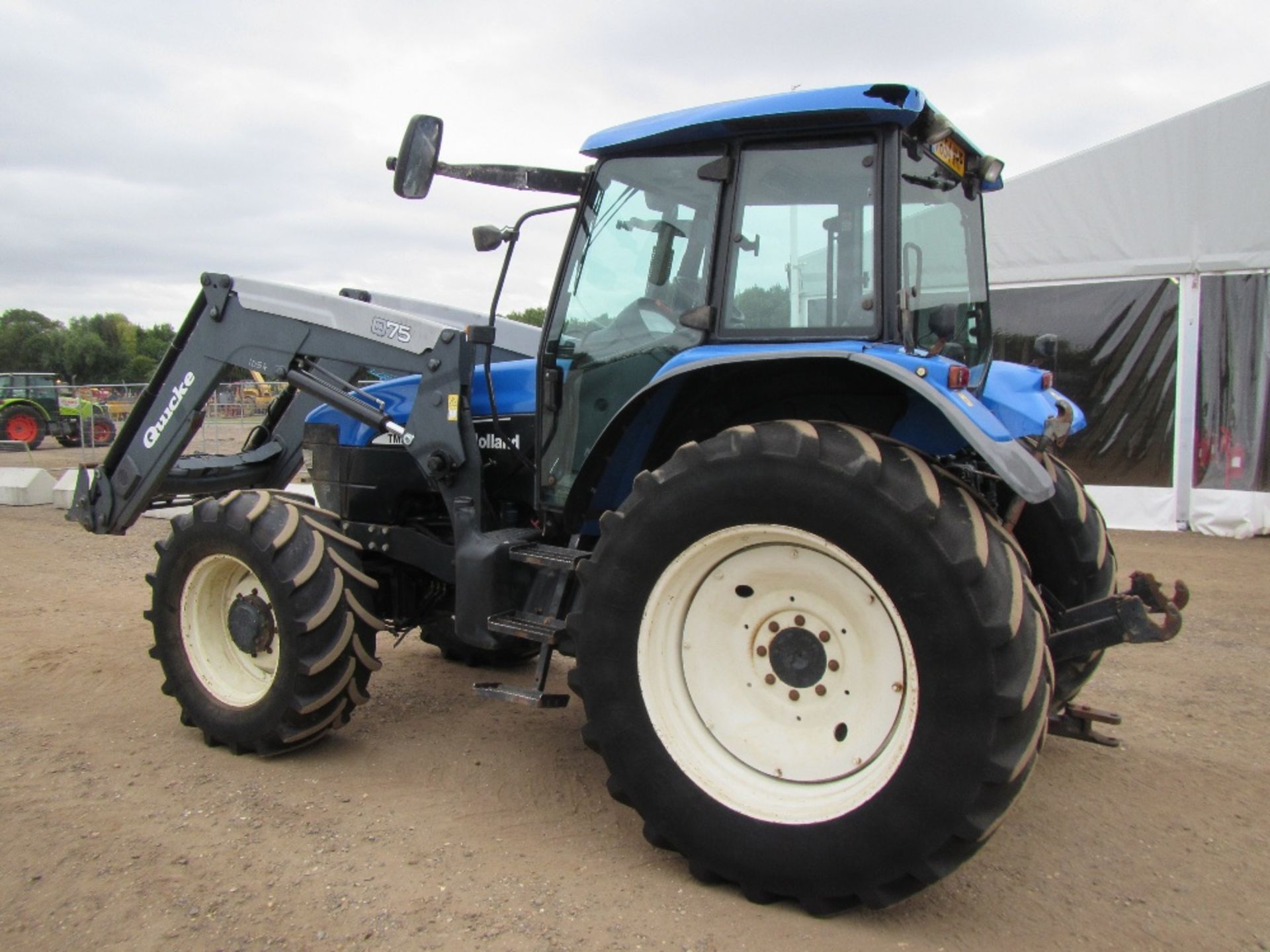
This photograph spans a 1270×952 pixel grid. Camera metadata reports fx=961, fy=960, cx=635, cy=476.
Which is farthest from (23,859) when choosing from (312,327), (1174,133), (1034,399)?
(1174,133)

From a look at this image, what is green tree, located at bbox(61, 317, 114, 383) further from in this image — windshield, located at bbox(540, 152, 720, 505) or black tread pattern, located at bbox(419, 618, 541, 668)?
windshield, located at bbox(540, 152, 720, 505)

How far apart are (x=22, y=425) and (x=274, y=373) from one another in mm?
21989

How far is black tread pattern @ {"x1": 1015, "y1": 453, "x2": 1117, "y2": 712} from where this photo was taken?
12.9ft

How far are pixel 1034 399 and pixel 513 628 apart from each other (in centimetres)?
216

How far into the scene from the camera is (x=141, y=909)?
2.80m

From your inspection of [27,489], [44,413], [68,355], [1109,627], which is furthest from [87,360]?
[1109,627]

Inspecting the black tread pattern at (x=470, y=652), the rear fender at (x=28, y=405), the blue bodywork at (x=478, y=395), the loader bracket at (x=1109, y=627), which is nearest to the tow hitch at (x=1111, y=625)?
the loader bracket at (x=1109, y=627)

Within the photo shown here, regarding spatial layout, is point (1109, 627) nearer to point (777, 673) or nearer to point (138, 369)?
point (777, 673)

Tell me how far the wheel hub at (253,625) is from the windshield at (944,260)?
2848 millimetres

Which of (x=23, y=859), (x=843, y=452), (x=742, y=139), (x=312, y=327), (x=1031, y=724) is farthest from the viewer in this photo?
(x=312, y=327)

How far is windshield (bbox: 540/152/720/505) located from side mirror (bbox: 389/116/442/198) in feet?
1.97

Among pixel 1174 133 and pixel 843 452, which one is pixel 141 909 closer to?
pixel 843 452

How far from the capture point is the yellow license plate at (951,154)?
133 inches

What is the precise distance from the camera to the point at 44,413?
74.5 feet
